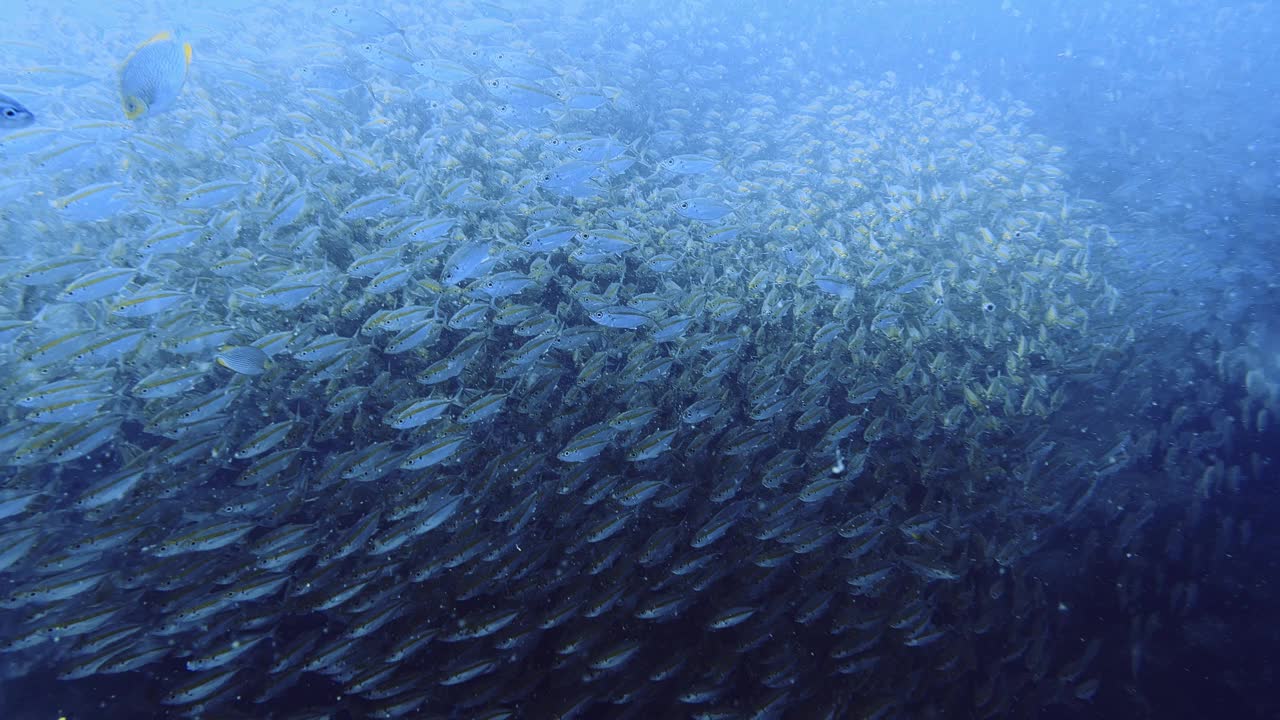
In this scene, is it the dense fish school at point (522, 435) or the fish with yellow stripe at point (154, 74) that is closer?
the fish with yellow stripe at point (154, 74)

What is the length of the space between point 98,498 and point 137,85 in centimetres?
285

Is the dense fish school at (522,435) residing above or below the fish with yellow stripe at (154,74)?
below

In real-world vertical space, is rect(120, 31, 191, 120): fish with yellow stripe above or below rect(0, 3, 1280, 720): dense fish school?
above

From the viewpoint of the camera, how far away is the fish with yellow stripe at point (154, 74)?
10.7 feet

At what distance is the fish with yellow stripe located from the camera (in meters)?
3.26

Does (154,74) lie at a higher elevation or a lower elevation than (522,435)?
higher

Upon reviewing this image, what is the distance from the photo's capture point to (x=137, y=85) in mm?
3355

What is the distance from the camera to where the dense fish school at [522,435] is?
3.87 meters

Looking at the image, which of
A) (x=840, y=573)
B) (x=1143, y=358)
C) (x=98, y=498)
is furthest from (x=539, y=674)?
(x=1143, y=358)

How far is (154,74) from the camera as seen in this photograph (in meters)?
Result: 3.35

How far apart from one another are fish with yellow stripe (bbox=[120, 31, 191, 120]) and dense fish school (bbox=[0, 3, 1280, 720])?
0.07ft

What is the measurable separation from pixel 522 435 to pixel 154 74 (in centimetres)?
377

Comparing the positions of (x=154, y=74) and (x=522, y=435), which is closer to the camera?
(x=154, y=74)

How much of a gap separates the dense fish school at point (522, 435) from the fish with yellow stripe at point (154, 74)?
0.02 m
